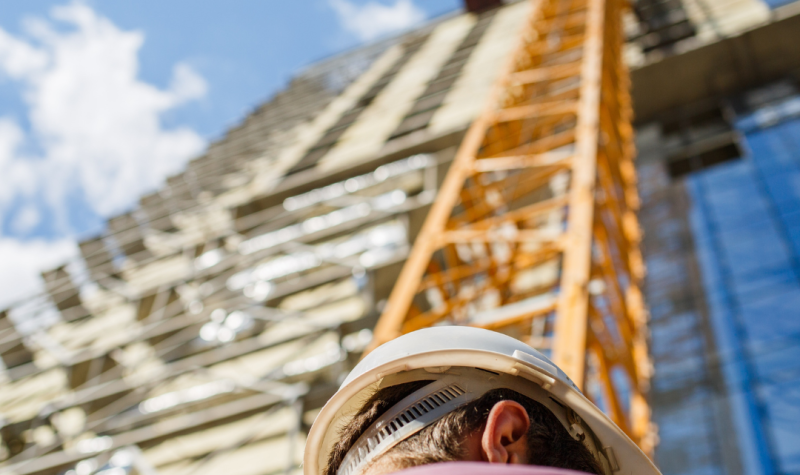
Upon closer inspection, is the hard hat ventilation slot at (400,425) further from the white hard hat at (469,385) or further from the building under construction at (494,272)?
the building under construction at (494,272)

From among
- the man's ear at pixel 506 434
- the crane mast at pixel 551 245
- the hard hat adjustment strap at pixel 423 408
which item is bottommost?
the crane mast at pixel 551 245

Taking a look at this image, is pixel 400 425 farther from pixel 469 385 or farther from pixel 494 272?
pixel 494 272

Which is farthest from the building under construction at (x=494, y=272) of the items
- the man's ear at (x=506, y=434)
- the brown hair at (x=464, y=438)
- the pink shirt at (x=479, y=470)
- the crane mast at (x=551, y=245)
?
the pink shirt at (x=479, y=470)

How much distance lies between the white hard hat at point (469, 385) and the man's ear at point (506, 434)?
4.7 inches

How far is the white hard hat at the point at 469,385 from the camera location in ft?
4.40

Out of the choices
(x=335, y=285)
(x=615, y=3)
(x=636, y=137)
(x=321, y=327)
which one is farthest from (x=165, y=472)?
(x=615, y=3)

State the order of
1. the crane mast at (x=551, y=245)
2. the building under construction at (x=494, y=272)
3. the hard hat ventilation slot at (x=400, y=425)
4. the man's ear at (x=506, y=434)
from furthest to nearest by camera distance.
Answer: the building under construction at (x=494, y=272)
the crane mast at (x=551, y=245)
the hard hat ventilation slot at (x=400, y=425)
the man's ear at (x=506, y=434)

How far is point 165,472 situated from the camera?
307 inches

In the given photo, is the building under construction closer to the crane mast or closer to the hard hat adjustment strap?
the crane mast

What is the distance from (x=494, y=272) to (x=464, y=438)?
6560 mm

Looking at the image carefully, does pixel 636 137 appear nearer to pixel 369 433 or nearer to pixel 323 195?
pixel 323 195

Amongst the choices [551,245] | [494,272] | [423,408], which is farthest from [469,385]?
[494,272]

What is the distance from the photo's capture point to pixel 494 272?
7.70 m

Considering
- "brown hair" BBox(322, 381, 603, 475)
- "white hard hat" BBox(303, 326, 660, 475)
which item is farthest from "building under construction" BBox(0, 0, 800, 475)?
"brown hair" BBox(322, 381, 603, 475)
